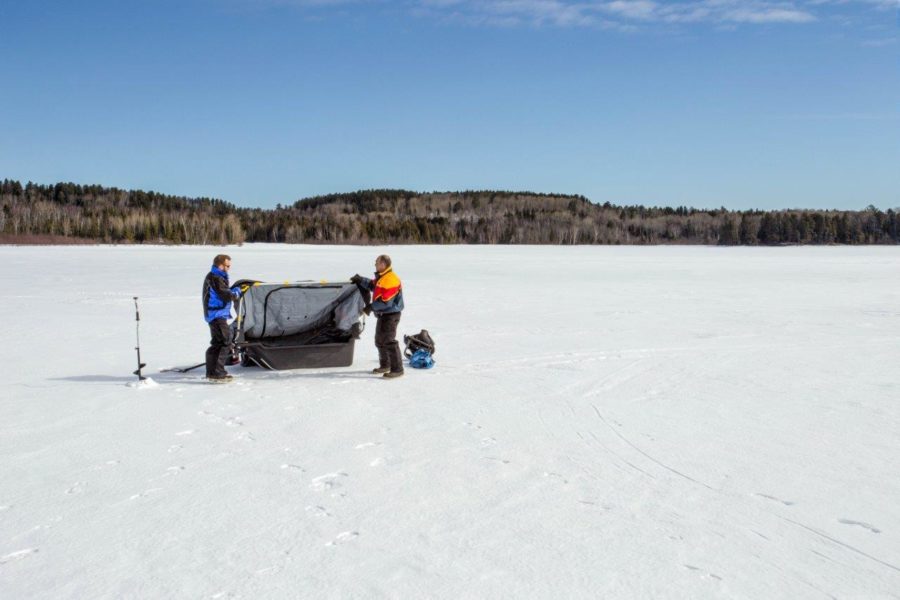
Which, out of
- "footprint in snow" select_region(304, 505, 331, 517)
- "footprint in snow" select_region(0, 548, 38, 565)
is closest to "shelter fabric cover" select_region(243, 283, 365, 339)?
"footprint in snow" select_region(304, 505, 331, 517)

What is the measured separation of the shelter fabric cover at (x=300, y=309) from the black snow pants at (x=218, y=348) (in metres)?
0.96

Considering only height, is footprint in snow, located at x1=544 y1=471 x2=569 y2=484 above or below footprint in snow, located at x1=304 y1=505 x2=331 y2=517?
below

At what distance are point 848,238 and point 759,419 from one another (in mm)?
101568

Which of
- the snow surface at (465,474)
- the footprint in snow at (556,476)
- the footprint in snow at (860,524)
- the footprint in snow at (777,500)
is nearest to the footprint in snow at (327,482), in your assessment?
the snow surface at (465,474)

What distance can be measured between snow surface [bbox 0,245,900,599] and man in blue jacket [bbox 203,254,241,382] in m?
0.26

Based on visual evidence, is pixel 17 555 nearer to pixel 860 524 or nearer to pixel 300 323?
pixel 860 524

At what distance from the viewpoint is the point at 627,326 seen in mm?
12320

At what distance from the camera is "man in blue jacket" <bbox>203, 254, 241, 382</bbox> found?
7.34 meters

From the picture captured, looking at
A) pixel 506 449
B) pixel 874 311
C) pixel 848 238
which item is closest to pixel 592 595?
pixel 506 449

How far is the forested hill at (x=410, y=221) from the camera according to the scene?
298 ft

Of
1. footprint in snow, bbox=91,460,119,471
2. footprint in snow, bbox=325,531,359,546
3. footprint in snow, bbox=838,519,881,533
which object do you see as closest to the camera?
footprint in snow, bbox=325,531,359,546

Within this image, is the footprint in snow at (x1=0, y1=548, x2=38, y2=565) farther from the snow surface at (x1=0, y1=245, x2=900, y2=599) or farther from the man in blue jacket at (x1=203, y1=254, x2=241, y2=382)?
the man in blue jacket at (x1=203, y1=254, x2=241, y2=382)

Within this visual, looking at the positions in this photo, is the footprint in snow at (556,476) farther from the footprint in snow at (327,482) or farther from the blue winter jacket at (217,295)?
the blue winter jacket at (217,295)

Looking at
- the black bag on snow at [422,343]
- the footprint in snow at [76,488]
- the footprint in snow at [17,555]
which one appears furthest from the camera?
the black bag on snow at [422,343]
